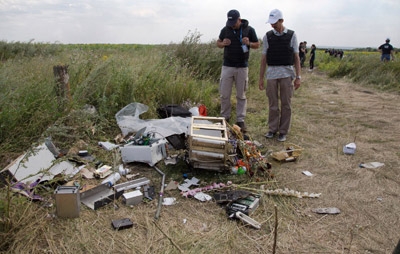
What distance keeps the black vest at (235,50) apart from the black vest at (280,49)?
427 mm

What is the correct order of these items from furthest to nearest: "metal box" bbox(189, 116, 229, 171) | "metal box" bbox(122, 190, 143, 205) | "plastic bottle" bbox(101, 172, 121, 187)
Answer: "metal box" bbox(189, 116, 229, 171)
"plastic bottle" bbox(101, 172, 121, 187)
"metal box" bbox(122, 190, 143, 205)

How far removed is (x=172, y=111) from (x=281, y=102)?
5.67 feet

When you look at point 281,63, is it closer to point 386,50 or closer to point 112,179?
point 112,179

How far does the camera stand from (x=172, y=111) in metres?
4.77

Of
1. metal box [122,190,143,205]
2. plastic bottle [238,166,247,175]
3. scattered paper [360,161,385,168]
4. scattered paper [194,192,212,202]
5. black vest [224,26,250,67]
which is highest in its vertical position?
black vest [224,26,250,67]

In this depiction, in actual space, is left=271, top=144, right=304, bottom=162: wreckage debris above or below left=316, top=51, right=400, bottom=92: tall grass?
below

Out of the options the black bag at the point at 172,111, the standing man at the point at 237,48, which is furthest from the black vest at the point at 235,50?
the black bag at the point at 172,111

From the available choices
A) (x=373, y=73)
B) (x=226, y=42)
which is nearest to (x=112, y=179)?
(x=226, y=42)

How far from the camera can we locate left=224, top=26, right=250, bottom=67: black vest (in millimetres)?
→ 4480

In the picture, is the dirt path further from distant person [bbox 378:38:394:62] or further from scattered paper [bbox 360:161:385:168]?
distant person [bbox 378:38:394:62]

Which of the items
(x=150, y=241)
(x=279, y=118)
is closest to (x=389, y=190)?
(x=279, y=118)

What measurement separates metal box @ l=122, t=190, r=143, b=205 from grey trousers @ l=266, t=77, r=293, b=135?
2.60 metres

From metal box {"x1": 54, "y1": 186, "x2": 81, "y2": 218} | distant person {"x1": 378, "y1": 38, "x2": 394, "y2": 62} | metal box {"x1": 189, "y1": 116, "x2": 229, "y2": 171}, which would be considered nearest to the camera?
metal box {"x1": 54, "y1": 186, "x2": 81, "y2": 218}

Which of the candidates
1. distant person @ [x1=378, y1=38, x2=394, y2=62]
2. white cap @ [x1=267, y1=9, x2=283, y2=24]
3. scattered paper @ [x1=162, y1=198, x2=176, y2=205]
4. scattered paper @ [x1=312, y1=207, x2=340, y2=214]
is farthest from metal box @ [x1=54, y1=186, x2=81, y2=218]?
distant person @ [x1=378, y1=38, x2=394, y2=62]
